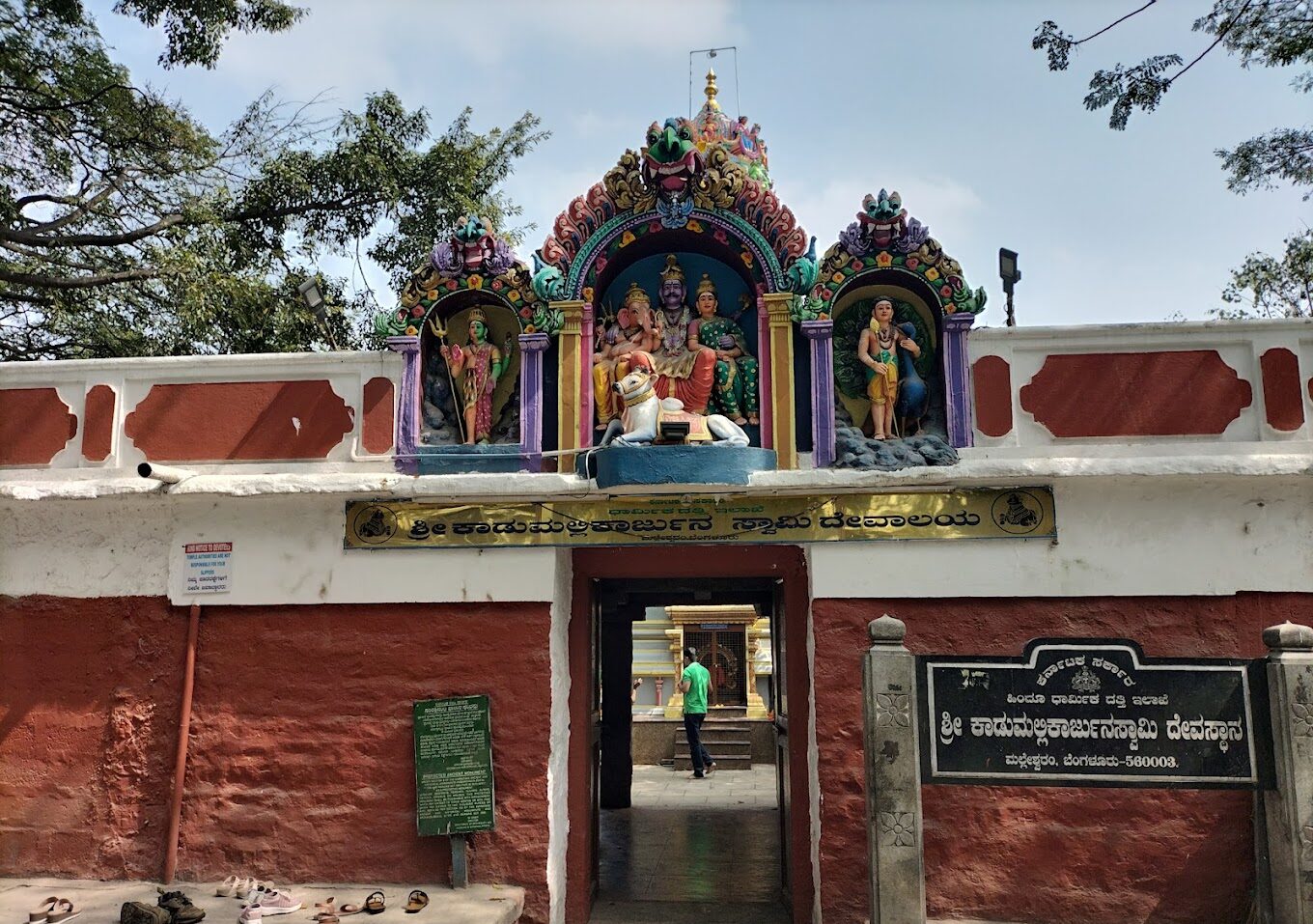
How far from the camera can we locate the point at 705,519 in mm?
6723

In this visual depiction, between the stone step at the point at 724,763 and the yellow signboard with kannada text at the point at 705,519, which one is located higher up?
the yellow signboard with kannada text at the point at 705,519

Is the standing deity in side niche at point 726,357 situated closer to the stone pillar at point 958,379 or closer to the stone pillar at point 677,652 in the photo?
the stone pillar at point 958,379

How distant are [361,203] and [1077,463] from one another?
945 cm

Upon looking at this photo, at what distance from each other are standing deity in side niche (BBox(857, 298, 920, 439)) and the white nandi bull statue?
35.9 inches

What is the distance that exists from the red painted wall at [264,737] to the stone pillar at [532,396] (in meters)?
1.05

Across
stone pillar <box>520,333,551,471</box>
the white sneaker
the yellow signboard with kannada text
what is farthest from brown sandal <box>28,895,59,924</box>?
stone pillar <box>520,333,551,471</box>

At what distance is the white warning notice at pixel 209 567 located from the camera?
22.7 ft

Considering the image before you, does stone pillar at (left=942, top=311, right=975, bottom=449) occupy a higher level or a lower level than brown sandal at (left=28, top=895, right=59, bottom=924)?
higher

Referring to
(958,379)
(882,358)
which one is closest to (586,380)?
(882,358)

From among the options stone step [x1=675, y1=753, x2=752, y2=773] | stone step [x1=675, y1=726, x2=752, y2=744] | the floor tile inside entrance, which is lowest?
the floor tile inside entrance

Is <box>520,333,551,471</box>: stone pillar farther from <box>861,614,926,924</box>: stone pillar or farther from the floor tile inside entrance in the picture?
the floor tile inside entrance

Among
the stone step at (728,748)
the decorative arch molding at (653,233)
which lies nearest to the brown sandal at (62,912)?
the decorative arch molding at (653,233)

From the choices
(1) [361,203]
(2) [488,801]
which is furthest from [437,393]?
(1) [361,203]

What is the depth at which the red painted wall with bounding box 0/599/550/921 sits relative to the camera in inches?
259
